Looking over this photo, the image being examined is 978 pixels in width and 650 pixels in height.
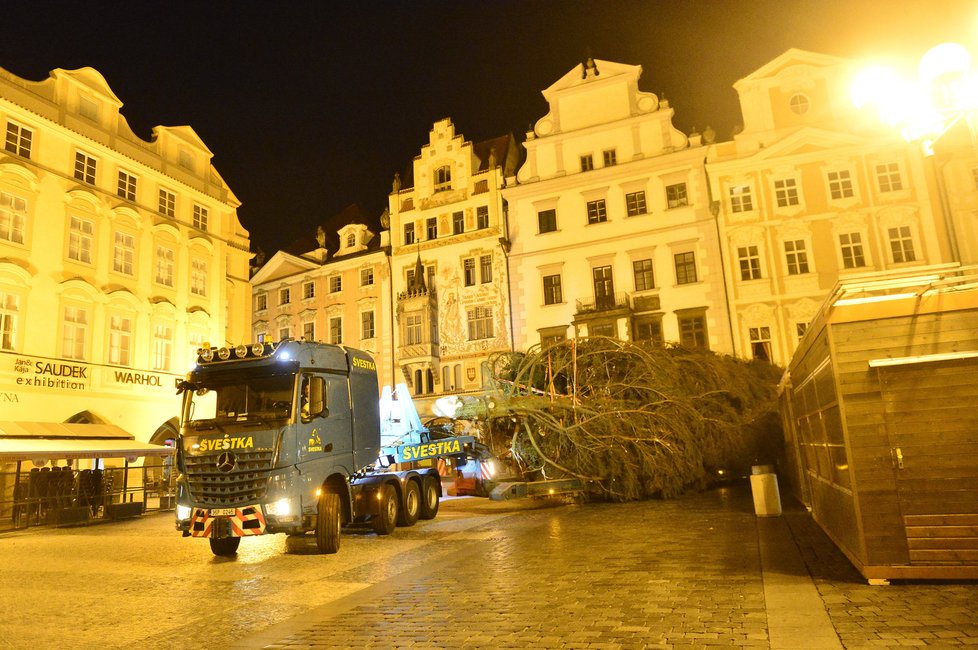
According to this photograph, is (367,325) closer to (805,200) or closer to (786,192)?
(786,192)

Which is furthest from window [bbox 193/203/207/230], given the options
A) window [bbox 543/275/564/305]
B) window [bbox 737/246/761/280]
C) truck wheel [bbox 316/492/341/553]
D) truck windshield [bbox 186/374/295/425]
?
window [bbox 737/246/761/280]

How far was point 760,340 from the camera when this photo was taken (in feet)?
94.1

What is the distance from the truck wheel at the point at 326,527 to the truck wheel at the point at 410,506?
9.48 ft

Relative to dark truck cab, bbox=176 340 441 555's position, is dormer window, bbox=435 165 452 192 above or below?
above

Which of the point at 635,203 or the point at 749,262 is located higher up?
the point at 635,203

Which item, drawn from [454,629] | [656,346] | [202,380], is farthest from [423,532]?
[656,346]

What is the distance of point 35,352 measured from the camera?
22.1m

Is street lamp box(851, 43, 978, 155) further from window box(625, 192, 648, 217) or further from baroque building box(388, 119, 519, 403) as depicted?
baroque building box(388, 119, 519, 403)

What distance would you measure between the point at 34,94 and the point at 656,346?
23.9m

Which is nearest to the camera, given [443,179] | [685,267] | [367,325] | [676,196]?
[685,267]

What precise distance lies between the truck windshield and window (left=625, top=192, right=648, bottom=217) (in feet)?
78.7

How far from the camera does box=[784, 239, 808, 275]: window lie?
1125 inches

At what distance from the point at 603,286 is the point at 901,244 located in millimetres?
12802

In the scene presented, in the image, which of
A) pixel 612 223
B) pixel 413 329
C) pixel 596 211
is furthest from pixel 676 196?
pixel 413 329
